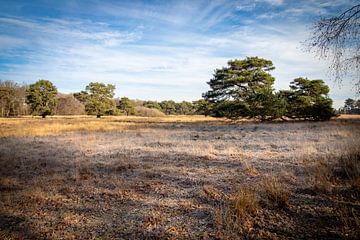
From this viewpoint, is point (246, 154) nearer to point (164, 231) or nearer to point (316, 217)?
point (316, 217)

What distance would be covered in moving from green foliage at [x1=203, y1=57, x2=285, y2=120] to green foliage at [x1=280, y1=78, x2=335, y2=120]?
307 cm

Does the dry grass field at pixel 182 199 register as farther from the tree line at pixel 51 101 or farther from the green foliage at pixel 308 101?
the tree line at pixel 51 101

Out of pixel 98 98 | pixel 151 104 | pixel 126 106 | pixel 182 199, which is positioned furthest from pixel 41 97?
pixel 151 104

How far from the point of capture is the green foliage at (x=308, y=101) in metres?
29.1

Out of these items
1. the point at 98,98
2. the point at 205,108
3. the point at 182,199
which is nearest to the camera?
the point at 182,199

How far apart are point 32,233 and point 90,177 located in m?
3.19

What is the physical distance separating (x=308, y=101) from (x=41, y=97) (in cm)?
4474

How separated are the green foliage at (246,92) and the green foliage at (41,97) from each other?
32185 millimetres

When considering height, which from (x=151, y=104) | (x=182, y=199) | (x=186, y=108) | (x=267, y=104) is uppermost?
(x=151, y=104)

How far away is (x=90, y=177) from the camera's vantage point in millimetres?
7059

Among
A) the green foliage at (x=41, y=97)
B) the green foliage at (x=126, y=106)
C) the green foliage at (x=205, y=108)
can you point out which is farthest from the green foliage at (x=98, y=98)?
the green foliage at (x=205, y=108)

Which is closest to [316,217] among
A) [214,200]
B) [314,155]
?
[214,200]

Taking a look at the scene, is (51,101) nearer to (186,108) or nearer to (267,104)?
(267,104)

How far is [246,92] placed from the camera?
98.7ft
